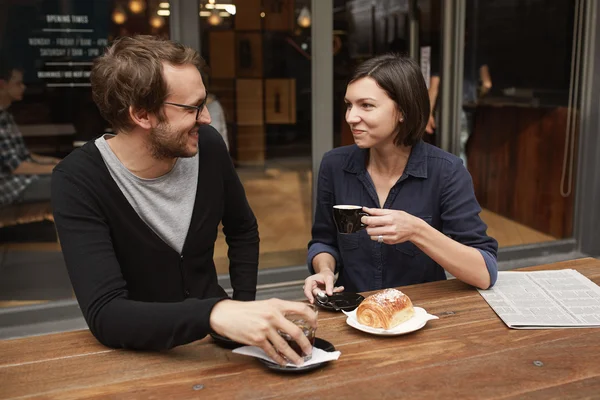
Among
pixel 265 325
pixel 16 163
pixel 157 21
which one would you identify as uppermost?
pixel 157 21

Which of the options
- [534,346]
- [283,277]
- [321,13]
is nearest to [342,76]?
[321,13]

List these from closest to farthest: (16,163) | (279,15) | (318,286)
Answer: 1. (318,286)
2. (16,163)
3. (279,15)

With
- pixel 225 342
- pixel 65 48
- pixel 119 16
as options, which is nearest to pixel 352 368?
pixel 225 342

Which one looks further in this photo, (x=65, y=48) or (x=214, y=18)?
(x=214, y=18)

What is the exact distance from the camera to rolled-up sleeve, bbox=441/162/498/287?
1966 millimetres

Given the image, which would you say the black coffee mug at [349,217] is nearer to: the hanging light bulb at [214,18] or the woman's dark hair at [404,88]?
the woman's dark hair at [404,88]

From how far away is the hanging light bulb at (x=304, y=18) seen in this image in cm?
404

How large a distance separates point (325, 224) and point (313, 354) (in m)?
0.90

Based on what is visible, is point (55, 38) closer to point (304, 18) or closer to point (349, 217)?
point (304, 18)

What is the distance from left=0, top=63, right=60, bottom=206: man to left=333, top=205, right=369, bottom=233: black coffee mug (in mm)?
2599

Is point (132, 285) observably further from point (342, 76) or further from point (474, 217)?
point (342, 76)

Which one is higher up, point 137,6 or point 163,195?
point 137,6

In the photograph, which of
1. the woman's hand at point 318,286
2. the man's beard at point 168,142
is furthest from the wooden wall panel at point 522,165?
the man's beard at point 168,142

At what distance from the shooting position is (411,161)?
2.15 metres
